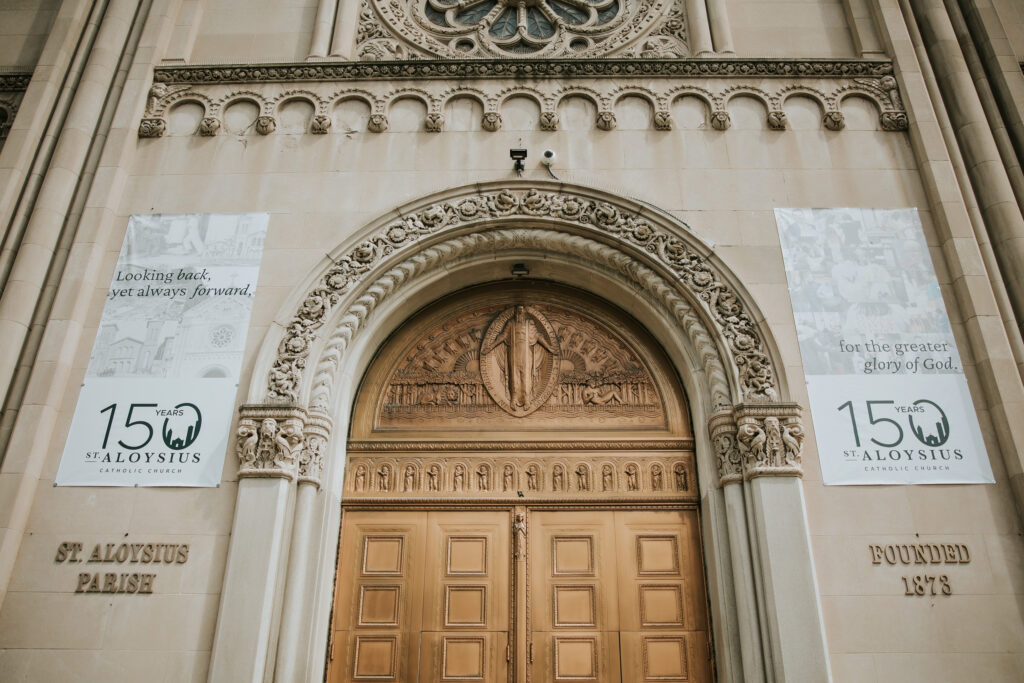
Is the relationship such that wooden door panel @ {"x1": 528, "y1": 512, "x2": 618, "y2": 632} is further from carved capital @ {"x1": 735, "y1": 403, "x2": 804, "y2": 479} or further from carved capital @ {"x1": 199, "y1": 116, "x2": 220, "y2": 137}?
carved capital @ {"x1": 199, "y1": 116, "x2": 220, "y2": 137}

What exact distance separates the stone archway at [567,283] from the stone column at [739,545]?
0.01m

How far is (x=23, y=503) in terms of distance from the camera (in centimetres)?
696

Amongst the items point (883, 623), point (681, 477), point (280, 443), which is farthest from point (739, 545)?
point (280, 443)

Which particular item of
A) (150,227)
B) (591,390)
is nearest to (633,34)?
(591,390)

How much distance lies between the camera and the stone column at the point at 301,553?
21.7ft

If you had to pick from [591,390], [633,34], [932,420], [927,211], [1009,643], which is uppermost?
[633,34]

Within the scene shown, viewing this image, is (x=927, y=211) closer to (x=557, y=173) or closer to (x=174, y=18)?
(x=557, y=173)

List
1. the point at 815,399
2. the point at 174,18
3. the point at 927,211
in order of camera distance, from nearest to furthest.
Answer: the point at 815,399 → the point at 927,211 → the point at 174,18

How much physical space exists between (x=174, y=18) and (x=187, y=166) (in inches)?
102

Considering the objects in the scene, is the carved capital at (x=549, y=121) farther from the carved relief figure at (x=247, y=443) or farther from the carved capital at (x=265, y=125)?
the carved relief figure at (x=247, y=443)

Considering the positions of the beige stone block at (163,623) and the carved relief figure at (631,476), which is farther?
the carved relief figure at (631,476)

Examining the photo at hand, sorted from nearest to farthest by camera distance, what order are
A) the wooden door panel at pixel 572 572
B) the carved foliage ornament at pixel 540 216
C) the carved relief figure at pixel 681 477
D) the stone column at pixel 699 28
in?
the wooden door panel at pixel 572 572, the carved foliage ornament at pixel 540 216, the carved relief figure at pixel 681 477, the stone column at pixel 699 28

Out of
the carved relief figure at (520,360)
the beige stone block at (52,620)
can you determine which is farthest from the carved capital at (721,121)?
the beige stone block at (52,620)

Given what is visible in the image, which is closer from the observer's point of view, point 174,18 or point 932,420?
point 932,420
